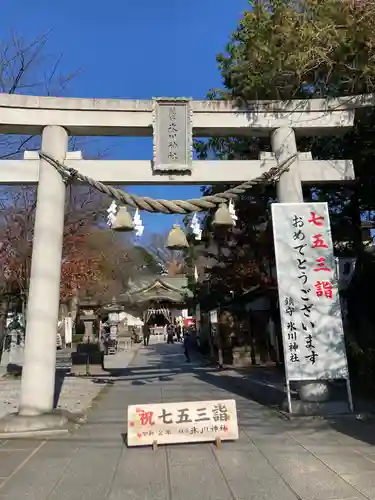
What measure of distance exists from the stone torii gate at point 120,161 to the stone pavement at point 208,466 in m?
1.63

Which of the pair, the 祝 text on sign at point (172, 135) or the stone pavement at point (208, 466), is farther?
the 祝 text on sign at point (172, 135)

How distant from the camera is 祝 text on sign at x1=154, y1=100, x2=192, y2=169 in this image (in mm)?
7984

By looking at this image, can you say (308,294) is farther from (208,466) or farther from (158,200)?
(208,466)

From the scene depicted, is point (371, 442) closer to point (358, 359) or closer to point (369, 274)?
point (358, 359)

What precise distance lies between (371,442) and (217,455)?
2.12 metres

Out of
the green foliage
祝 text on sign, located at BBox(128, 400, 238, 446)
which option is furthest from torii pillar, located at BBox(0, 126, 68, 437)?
the green foliage

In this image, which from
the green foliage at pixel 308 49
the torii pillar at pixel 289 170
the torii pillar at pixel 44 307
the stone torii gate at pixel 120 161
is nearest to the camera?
the torii pillar at pixel 44 307

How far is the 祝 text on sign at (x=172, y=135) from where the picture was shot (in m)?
7.98

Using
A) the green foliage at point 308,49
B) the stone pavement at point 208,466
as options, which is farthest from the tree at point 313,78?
the stone pavement at point 208,466

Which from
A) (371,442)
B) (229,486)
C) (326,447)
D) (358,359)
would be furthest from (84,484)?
(358,359)

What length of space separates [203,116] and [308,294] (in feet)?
12.9

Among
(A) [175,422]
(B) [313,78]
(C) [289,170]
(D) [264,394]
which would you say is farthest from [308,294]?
(B) [313,78]

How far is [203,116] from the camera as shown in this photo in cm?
826

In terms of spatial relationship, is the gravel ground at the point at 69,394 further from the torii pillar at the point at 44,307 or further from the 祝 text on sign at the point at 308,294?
the 祝 text on sign at the point at 308,294
